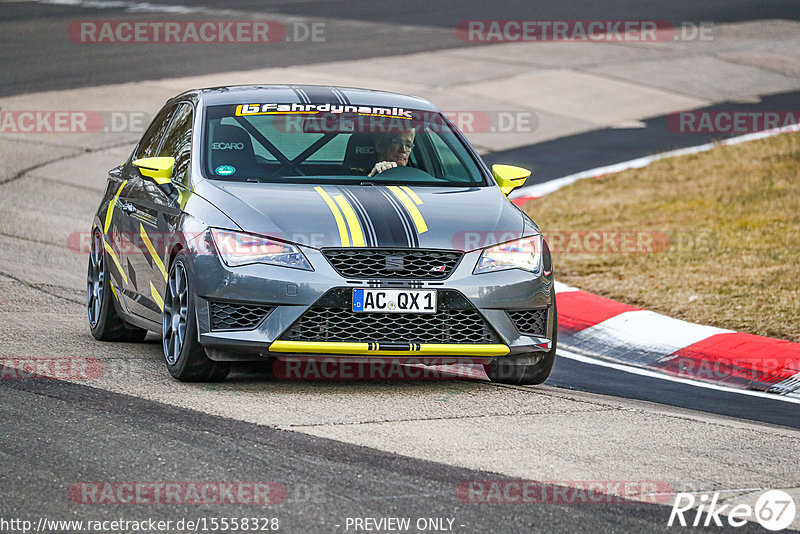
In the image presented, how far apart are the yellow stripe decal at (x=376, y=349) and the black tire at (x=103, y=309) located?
2111 millimetres

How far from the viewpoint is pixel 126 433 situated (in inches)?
229

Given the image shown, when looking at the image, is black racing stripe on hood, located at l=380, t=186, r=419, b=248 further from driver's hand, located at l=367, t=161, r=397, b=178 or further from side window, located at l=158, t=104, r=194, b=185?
side window, located at l=158, t=104, r=194, b=185

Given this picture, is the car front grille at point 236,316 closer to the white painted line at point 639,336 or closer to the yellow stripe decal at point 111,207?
the yellow stripe decal at point 111,207

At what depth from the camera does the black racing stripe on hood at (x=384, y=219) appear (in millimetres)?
6828

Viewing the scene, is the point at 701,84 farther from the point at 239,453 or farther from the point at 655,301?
the point at 239,453

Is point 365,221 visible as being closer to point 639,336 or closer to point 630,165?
point 639,336

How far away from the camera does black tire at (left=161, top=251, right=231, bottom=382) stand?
6961 mm

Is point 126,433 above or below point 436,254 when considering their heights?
below

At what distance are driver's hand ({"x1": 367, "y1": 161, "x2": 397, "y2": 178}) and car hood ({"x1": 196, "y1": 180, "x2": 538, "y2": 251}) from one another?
1.07ft

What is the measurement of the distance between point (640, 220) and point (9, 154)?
8229 mm

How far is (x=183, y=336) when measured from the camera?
7.09 meters

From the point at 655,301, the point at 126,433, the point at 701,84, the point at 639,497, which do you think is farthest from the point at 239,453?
the point at 701,84

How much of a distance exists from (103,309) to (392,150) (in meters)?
2.18

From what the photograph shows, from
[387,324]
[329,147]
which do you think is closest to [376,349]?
[387,324]
